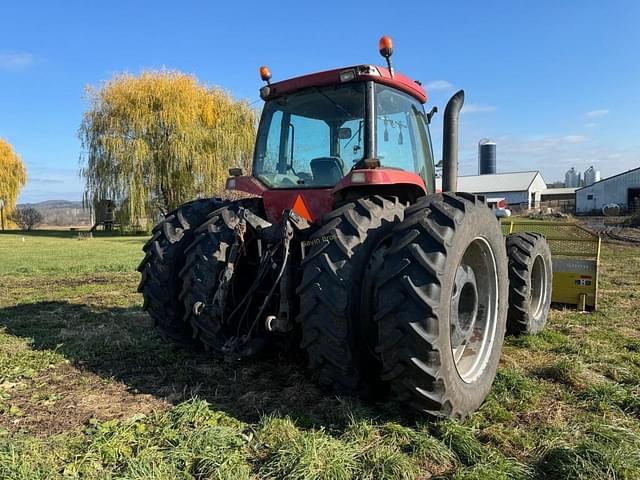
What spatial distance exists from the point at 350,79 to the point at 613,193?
170ft

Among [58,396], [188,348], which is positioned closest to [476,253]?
[188,348]

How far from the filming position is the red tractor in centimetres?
288

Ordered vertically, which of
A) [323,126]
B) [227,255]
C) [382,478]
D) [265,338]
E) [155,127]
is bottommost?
[382,478]

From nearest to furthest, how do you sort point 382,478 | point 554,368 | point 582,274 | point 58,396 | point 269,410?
point 382,478, point 269,410, point 58,396, point 554,368, point 582,274

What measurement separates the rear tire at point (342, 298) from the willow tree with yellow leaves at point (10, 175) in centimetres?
4374

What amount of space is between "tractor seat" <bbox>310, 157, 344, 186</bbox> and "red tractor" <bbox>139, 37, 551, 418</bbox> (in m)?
0.01

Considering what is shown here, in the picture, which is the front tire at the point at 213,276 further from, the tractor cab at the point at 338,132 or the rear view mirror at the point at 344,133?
the rear view mirror at the point at 344,133

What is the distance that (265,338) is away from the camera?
3725 millimetres

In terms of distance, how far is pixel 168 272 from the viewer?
4.26 meters

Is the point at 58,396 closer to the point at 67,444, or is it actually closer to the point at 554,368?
the point at 67,444

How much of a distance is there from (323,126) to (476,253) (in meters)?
1.66

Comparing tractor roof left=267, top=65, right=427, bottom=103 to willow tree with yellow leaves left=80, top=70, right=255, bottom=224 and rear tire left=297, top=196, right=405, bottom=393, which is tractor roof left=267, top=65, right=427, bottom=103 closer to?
rear tire left=297, top=196, right=405, bottom=393

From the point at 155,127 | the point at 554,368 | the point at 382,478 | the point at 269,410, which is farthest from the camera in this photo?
the point at 155,127

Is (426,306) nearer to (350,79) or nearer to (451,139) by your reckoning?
(350,79)
